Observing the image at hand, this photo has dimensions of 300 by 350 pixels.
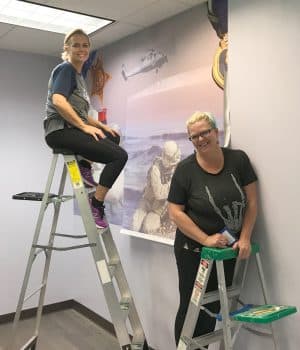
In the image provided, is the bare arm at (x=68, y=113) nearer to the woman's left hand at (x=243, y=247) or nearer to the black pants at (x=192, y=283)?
the black pants at (x=192, y=283)

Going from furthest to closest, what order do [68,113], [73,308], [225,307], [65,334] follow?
[73,308] < [65,334] < [68,113] < [225,307]

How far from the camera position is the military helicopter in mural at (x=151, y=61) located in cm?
283

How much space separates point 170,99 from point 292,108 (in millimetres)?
1031

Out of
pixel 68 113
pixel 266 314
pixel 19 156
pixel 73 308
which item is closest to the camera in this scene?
pixel 266 314

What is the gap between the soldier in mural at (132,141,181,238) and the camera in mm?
2691

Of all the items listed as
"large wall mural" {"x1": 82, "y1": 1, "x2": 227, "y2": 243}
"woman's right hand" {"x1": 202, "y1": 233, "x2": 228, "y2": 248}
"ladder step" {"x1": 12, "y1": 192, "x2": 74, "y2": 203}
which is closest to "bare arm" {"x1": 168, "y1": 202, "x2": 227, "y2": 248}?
"woman's right hand" {"x1": 202, "y1": 233, "x2": 228, "y2": 248}

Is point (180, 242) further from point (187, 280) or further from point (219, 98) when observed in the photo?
point (219, 98)

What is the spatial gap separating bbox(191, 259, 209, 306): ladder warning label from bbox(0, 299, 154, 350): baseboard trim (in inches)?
65.7

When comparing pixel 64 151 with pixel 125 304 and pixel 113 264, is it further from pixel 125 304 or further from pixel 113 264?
pixel 125 304

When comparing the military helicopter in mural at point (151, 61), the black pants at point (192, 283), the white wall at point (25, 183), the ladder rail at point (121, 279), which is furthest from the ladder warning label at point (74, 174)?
the white wall at point (25, 183)

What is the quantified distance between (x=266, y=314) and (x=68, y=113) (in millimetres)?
1345

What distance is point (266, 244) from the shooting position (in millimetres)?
2020

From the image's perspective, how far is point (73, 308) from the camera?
13.0 ft

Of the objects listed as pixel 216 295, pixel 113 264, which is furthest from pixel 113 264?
pixel 216 295
